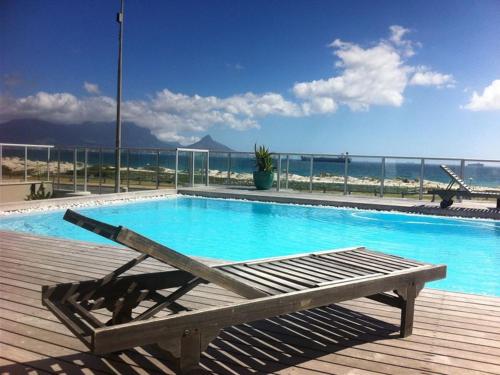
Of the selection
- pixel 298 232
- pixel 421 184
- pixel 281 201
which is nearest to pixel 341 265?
pixel 298 232

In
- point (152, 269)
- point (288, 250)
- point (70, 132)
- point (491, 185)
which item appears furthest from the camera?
point (70, 132)

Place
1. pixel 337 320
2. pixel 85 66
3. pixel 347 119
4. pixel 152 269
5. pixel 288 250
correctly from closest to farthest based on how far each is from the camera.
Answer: pixel 337 320
pixel 152 269
pixel 288 250
pixel 85 66
pixel 347 119

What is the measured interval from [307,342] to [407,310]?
62 cm

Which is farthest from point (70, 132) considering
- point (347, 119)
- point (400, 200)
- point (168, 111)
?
point (400, 200)

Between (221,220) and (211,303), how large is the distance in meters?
6.16

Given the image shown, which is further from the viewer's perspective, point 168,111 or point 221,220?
point 168,111

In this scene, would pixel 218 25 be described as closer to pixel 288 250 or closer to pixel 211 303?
pixel 288 250

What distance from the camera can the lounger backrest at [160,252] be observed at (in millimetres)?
1667

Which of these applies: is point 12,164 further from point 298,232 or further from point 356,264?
point 356,264

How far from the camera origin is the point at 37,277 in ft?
11.4

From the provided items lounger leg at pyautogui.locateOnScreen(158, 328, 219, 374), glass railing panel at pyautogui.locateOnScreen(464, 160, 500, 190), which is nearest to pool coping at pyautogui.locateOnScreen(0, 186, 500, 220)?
glass railing panel at pyautogui.locateOnScreen(464, 160, 500, 190)

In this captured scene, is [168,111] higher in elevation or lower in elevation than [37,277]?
higher

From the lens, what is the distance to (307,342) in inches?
97.0

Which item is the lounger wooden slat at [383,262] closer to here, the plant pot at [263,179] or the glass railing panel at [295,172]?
the glass railing panel at [295,172]
